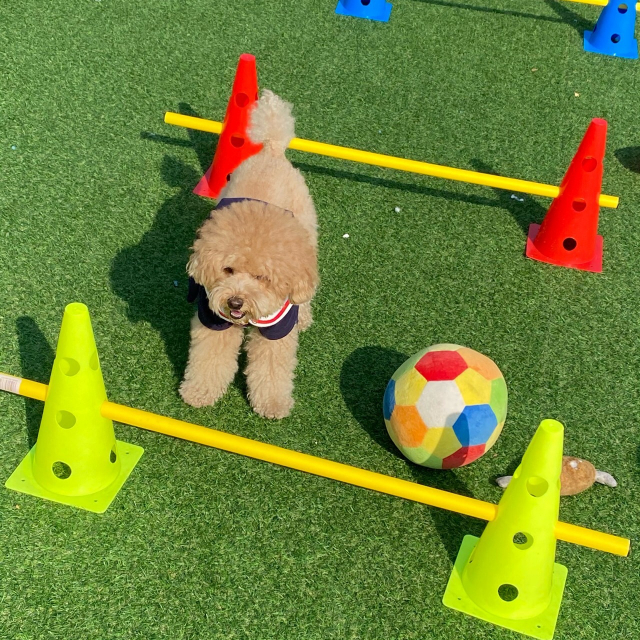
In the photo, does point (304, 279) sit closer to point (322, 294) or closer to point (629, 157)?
point (322, 294)

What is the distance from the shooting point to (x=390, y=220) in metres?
4.10

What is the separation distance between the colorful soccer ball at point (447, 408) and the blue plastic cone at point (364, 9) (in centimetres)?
371

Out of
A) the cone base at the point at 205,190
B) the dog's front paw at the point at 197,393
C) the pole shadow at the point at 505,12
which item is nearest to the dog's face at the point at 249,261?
the dog's front paw at the point at 197,393

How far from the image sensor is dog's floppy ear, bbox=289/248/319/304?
2730 mm

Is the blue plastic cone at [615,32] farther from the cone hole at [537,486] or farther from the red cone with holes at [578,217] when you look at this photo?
the cone hole at [537,486]

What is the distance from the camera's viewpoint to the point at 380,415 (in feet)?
10.3

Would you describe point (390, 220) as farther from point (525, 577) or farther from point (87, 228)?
point (525, 577)

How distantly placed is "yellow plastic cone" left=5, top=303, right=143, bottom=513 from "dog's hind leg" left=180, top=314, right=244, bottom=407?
37 cm

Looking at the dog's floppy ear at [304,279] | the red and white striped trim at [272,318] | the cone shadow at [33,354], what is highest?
the dog's floppy ear at [304,279]

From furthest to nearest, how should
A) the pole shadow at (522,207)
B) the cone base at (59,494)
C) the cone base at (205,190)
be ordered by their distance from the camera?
the pole shadow at (522,207)
the cone base at (205,190)
the cone base at (59,494)

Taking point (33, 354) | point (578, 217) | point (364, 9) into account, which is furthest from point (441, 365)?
point (364, 9)

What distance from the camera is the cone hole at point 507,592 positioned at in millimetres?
2576

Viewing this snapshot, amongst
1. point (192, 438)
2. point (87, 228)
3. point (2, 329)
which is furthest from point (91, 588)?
point (87, 228)

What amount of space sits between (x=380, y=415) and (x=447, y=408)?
1.65 ft
